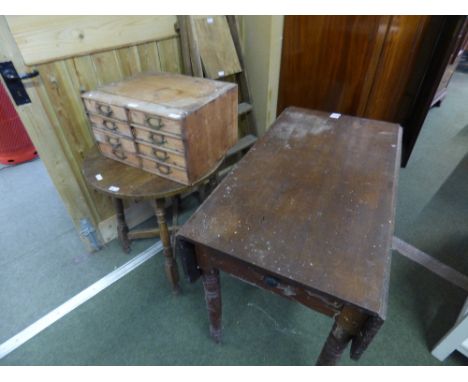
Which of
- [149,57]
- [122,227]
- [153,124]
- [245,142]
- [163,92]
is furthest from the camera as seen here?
[245,142]

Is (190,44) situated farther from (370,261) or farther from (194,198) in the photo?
(370,261)

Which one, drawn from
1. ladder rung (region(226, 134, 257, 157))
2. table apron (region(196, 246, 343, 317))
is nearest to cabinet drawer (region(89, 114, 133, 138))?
table apron (region(196, 246, 343, 317))

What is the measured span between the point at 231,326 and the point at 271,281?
2.27 feet

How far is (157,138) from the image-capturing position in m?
1.05

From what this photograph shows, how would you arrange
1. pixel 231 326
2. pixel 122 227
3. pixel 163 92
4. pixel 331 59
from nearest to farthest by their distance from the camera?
1. pixel 163 92
2. pixel 231 326
3. pixel 122 227
4. pixel 331 59

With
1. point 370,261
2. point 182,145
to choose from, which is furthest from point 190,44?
point 370,261

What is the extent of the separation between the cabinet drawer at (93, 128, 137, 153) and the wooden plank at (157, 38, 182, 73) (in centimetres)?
62

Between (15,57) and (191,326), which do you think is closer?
(15,57)

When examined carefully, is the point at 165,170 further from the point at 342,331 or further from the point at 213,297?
the point at 342,331

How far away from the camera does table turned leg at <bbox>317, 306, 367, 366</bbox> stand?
71 cm

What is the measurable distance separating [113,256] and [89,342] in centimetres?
51

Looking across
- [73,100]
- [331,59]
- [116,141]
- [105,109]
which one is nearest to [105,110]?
[105,109]

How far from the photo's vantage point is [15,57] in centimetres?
107

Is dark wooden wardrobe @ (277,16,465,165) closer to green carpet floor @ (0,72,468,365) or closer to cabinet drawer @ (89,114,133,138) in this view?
green carpet floor @ (0,72,468,365)
